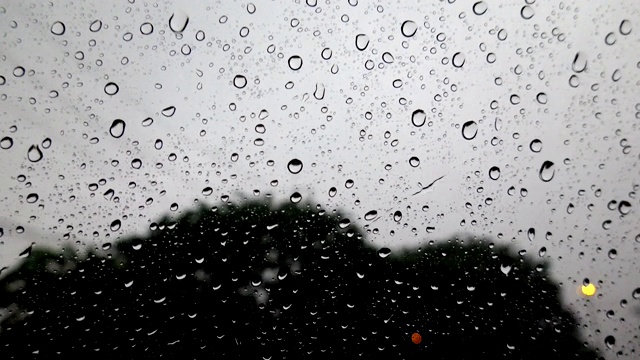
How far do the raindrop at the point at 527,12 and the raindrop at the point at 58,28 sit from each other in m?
1.90

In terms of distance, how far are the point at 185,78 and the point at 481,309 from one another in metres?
1.58

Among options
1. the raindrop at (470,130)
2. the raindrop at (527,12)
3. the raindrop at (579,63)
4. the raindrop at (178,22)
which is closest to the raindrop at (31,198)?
the raindrop at (178,22)

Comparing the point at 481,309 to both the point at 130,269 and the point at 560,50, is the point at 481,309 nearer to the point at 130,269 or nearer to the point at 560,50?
the point at 560,50

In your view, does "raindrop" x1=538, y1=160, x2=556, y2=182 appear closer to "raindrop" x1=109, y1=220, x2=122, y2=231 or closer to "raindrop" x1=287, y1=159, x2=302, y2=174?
"raindrop" x1=287, y1=159, x2=302, y2=174

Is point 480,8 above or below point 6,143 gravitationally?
below

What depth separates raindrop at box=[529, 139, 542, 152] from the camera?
4.61 feet

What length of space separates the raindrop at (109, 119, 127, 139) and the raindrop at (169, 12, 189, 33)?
0.46 m

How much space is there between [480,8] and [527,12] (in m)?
0.18

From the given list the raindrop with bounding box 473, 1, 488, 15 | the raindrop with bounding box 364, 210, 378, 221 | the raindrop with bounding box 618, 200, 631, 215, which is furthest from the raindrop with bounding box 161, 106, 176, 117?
the raindrop with bounding box 618, 200, 631, 215

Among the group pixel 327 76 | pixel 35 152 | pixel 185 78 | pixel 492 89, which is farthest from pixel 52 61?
pixel 492 89

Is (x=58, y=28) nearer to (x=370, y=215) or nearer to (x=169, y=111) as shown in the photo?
(x=169, y=111)

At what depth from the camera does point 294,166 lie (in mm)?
1552

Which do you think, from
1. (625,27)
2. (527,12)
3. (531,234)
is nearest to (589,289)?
(531,234)

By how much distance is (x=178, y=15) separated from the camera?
152 cm
